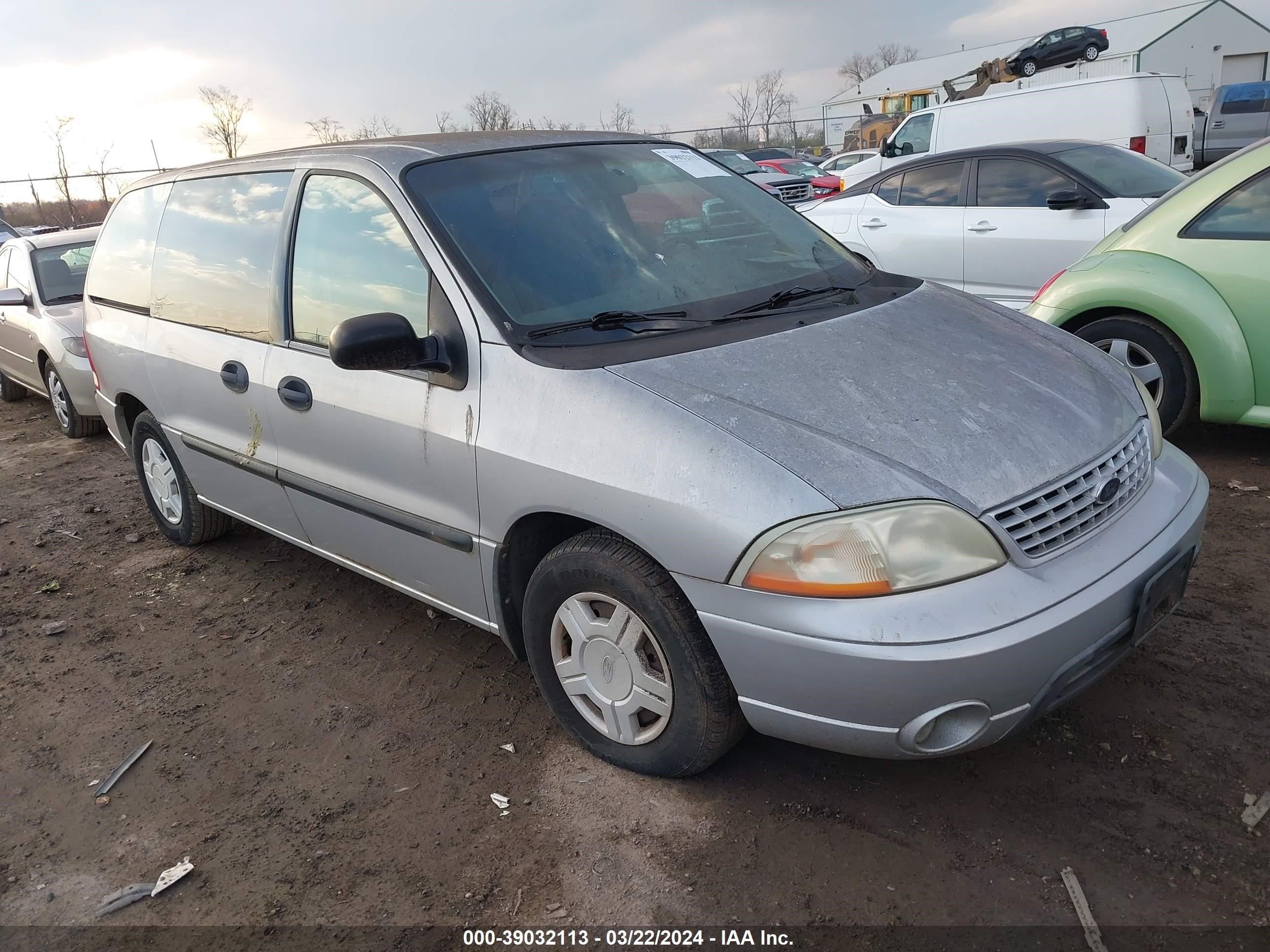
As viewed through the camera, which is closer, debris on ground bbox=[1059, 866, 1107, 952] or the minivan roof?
debris on ground bbox=[1059, 866, 1107, 952]

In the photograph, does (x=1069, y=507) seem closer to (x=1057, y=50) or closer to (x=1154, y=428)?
(x=1154, y=428)

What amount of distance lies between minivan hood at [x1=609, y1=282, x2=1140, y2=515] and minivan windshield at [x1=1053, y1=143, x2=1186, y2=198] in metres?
4.46

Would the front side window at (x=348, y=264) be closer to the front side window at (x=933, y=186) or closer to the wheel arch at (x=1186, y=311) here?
the wheel arch at (x=1186, y=311)

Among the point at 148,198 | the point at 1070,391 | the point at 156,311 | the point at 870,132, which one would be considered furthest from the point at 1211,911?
the point at 870,132

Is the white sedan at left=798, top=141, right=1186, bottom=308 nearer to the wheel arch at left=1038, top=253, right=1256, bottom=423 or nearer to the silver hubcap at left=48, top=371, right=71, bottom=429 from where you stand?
the wheel arch at left=1038, top=253, right=1256, bottom=423

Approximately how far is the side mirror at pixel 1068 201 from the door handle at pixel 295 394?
5272 millimetres

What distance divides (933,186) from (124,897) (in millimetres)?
7026

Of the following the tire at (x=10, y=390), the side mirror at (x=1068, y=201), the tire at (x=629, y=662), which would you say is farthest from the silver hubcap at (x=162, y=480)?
the side mirror at (x=1068, y=201)

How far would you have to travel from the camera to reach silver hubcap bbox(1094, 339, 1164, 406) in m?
4.70

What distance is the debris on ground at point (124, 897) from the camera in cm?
250

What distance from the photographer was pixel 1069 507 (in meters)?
2.32

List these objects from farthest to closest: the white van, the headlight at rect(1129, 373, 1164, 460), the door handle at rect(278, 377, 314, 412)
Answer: the white van
the door handle at rect(278, 377, 314, 412)
the headlight at rect(1129, 373, 1164, 460)

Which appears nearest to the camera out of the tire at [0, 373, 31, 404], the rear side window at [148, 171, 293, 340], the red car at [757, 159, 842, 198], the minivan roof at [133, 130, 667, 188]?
the minivan roof at [133, 130, 667, 188]

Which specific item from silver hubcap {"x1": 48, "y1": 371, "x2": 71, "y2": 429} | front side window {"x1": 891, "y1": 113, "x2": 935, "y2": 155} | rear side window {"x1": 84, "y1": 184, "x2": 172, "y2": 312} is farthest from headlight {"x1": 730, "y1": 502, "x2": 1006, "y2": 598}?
front side window {"x1": 891, "y1": 113, "x2": 935, "y2": 155}
